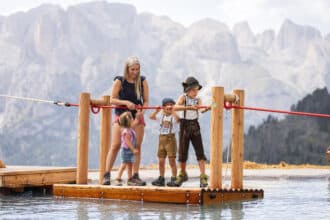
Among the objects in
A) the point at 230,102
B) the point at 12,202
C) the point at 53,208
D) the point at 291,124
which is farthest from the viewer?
the point at 291,124

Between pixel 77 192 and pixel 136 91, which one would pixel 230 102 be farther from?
pixel 77 192

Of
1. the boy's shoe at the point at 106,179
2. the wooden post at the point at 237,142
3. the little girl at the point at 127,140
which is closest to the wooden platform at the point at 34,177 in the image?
the boy's shoe at the point at 106,179

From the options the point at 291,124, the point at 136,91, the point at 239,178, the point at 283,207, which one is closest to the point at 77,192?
the point at 136,91

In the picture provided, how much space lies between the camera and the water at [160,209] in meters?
6.93

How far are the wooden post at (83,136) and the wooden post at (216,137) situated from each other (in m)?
2.26

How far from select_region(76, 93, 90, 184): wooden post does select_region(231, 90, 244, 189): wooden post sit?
2.27 meters

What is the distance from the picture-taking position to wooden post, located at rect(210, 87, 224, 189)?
8.74 meters

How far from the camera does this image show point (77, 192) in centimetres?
962

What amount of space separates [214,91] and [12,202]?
307cm

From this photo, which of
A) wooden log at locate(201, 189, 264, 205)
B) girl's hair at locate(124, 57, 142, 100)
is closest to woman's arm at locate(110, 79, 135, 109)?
girl's hair at locate(124, 57, 142, 100)

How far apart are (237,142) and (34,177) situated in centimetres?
332

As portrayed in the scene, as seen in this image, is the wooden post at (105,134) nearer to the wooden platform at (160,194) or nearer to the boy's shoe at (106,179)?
the boy's shoe at (106,179)

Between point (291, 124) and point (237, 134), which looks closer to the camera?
point (237, 134)

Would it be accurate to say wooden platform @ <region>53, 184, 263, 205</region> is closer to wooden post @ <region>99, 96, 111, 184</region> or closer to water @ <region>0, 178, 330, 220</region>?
water @ <region>0, 178, 330, 220</region>
